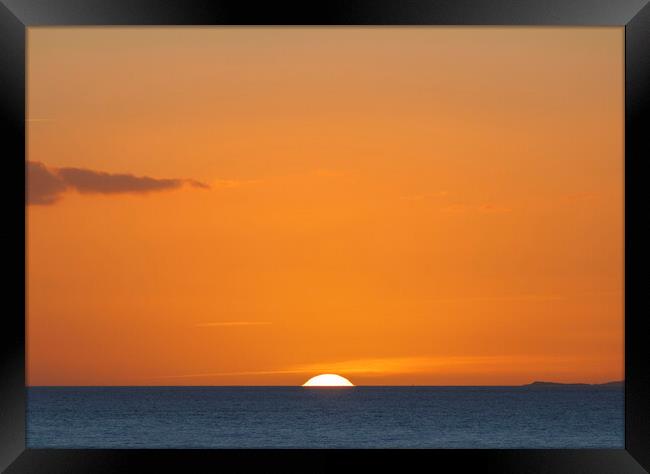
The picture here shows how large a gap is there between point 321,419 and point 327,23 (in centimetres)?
2804

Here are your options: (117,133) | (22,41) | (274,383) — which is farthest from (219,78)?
(22,41)

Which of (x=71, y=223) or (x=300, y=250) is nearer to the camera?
(x=71, y=223)

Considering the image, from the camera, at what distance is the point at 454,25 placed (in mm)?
2689

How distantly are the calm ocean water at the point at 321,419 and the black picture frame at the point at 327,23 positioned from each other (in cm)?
2473

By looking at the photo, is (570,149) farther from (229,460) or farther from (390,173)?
(229,460)

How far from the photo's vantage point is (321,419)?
30.0m

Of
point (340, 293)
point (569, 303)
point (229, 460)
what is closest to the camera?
point (229, 460)

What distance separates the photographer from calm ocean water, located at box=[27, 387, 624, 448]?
92.1 ft

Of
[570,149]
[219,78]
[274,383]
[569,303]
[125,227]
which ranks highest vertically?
[219,78]

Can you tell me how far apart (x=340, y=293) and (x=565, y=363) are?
21.8 ft

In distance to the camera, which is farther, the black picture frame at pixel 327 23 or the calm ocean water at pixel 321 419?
the calm ocean water at pixel 321 419

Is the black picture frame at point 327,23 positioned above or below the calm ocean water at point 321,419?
above

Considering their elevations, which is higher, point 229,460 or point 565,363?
point 229,460

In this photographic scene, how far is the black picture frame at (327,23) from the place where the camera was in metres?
2.63
